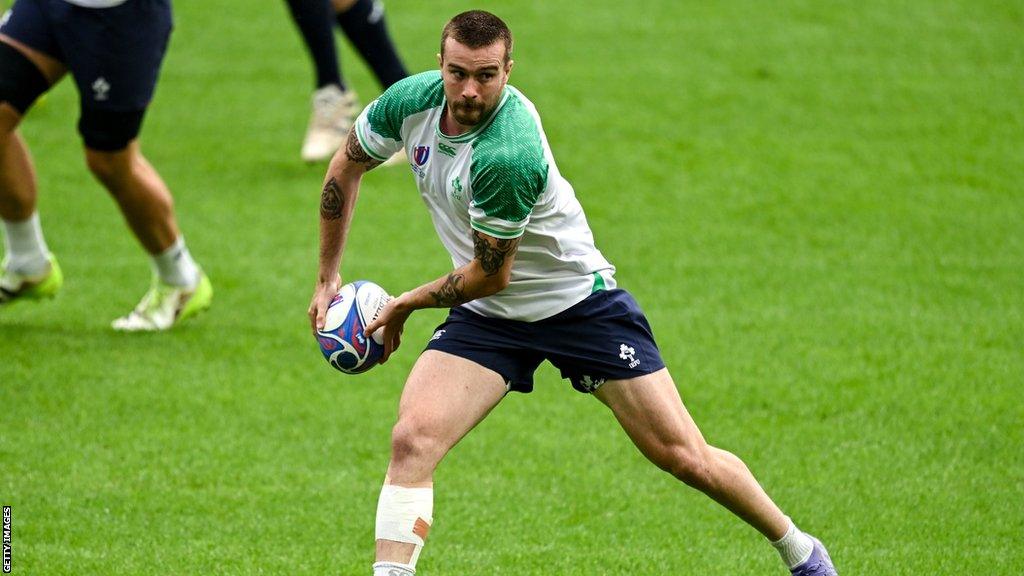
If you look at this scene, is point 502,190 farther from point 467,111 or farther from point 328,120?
point 328,120

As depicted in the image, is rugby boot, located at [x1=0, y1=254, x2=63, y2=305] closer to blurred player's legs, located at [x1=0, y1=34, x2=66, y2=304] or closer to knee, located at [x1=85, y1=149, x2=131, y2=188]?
blurred player's legs, located at [x1=0, y1=34, x2=66, y2=304]

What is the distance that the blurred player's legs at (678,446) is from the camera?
14.8ft

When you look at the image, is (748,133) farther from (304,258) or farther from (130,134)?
(130,134)

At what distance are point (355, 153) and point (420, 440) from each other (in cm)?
107

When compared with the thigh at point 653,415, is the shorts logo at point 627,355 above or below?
above

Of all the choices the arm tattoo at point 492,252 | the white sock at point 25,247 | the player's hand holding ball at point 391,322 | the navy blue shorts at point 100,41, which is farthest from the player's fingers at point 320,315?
the white sock at point 25,247

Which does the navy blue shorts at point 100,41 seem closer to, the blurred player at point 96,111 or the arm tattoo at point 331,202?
the blurred player at point 96,111

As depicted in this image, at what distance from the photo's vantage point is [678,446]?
451 centimetres

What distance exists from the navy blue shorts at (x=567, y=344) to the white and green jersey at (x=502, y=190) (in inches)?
1.7

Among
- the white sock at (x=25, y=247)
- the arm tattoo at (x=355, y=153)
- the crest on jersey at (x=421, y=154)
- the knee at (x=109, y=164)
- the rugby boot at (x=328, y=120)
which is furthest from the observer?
the rugby boot at (x=328, y=120)

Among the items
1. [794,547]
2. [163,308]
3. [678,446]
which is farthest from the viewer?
[163,308]

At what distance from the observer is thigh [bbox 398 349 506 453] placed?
14.1 ft

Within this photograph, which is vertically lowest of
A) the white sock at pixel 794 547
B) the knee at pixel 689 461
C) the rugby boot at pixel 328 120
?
the rugby boot at pixel 328 120

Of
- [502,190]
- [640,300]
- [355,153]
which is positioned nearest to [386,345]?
[355,153]
